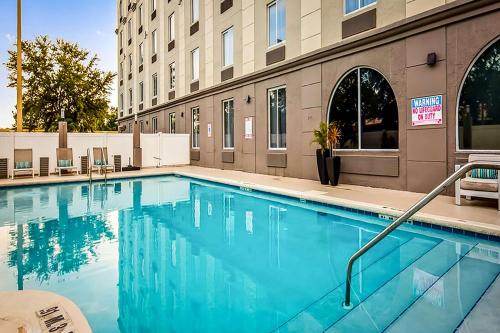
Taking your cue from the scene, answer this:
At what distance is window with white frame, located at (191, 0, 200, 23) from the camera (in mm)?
15680

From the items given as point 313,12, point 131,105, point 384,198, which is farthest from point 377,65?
point 131,105

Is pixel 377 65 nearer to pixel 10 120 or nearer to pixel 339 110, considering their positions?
pixel 339 110

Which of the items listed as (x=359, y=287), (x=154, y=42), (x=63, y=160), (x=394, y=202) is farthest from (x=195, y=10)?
(x=359, y=287)

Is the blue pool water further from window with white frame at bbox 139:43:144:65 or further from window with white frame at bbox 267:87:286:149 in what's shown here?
window with white frame at bbox 139:43:144:65

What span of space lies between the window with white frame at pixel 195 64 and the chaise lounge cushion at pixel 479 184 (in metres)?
12.9

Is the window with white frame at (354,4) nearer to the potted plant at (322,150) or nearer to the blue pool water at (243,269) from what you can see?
the potted plant at (322,150)

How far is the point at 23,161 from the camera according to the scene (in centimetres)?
1168

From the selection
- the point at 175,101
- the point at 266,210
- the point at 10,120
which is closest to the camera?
the point at 266,210

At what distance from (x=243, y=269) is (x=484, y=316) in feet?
7.40

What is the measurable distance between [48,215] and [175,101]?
12.4m

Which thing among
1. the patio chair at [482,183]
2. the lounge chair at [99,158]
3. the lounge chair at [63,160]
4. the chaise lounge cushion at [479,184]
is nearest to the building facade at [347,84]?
the patio chair at [482,183]

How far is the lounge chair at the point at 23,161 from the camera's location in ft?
37.9

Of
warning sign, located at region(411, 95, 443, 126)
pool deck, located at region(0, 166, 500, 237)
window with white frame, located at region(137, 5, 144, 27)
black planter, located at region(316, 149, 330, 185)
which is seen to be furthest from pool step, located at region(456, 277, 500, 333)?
window with white frame, located at region(137, 5, 144, 27)

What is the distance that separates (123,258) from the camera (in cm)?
405
